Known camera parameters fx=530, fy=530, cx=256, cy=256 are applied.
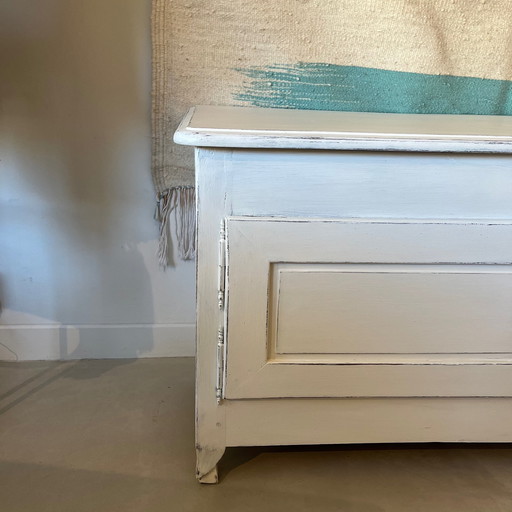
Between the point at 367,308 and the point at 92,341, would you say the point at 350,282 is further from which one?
the point at 92,341

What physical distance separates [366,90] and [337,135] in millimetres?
443

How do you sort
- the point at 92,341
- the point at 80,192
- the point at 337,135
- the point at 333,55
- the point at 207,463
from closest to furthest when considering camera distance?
the point at 337,135, the point at 207,463, the point at 333,55, the point at 80,192, the point at 92,341

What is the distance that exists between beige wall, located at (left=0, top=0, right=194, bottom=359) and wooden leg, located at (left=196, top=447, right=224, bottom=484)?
469mm

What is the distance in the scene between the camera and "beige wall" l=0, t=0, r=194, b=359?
114cm

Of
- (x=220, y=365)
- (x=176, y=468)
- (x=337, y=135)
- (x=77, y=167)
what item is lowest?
(x=176, y=468)

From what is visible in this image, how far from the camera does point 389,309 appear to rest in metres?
0.83

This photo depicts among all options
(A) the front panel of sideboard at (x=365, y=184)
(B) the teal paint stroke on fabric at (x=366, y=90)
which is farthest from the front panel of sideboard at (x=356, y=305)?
(B) the teal paint stroke on fabric at (x=366, y=90)

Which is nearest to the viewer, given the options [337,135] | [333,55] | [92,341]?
[337,135]

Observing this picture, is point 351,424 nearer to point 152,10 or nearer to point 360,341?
point 360,341

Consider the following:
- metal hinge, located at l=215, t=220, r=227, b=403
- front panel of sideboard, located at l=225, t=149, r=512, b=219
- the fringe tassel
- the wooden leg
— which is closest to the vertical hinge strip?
metal hinge, located at l=215, t=220, r=227, b=403

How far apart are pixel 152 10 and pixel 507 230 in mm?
808

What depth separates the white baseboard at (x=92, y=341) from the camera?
1320 millimetres

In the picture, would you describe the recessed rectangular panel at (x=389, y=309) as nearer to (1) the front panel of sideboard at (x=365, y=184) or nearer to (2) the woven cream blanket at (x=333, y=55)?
(1) the front panel of sideboard at (x=365, y=184)

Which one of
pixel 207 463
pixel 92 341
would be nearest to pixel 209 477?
pixel 207 463
